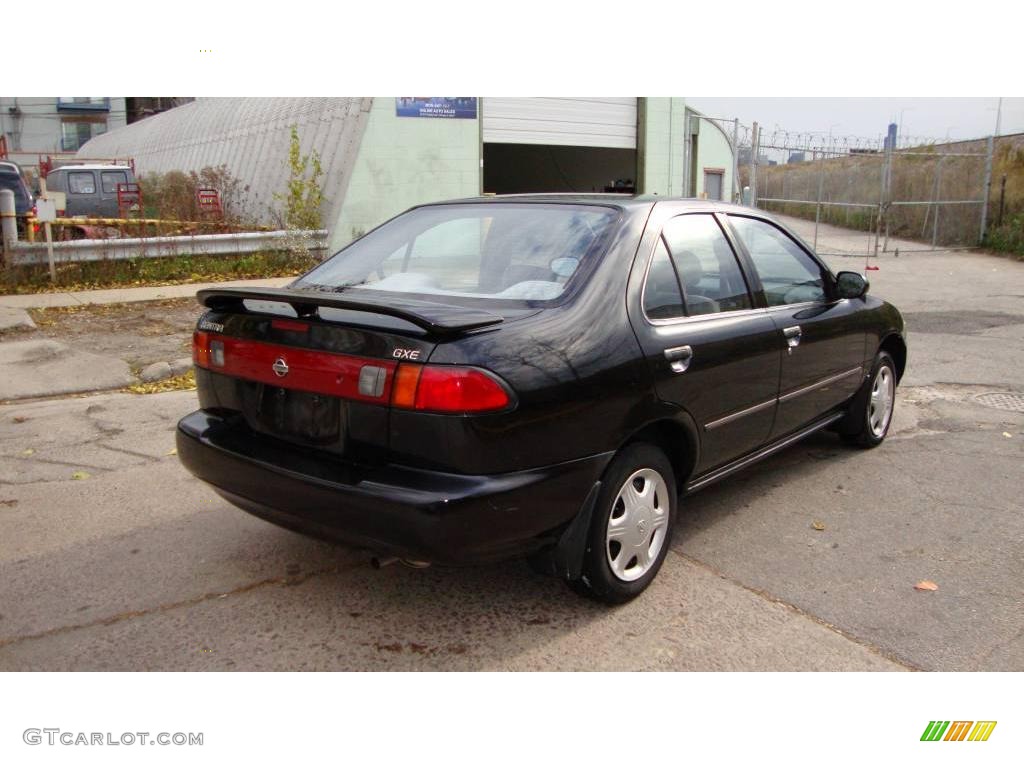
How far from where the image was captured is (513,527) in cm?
291

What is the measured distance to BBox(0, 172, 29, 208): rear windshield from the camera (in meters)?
14.2

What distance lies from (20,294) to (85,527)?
8.50m

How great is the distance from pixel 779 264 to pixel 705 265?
0.85 metres

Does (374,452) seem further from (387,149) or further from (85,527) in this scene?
(387,149)

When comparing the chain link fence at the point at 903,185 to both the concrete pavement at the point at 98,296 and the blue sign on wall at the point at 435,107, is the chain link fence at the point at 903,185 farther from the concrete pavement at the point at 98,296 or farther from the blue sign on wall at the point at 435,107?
the concrete pavement at the point at 98,296

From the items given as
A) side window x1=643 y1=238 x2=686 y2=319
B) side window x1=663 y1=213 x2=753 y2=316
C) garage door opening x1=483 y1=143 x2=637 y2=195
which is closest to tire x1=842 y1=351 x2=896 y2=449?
side window x1=663 y1=213 x2=753 y2=316

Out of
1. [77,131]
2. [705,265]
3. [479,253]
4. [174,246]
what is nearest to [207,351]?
[479,253]

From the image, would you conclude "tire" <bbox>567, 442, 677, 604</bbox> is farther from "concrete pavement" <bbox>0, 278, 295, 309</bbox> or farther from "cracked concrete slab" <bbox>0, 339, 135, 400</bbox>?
"concrete pavement" <bbox>0, 278, 295, 309</bbox>

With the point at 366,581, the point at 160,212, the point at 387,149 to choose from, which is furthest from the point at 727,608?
the point at 160,212

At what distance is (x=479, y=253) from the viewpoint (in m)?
3.76

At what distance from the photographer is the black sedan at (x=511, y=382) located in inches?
112

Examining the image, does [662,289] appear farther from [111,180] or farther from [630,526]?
[111,180]

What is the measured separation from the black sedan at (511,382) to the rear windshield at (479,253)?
11 mm
